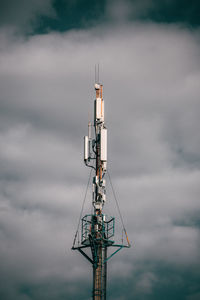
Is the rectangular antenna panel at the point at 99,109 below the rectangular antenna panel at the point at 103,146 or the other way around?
the other way around

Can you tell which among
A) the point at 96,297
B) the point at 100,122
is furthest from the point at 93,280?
the point at 100,122

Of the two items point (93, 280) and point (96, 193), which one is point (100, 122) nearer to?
point (96, 193)

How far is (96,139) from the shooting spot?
3100 inches

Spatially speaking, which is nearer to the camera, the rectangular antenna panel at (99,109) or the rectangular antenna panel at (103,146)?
the rectangular antenna panel at (103,146)

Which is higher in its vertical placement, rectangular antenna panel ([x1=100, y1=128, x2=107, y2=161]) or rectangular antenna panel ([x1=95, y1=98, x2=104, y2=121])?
rectangular antenna panel ([x1=95, y1=98, x2=104, y2=121])

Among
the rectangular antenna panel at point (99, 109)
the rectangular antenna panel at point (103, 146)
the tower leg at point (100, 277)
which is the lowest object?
the tower leg at point (100, 277)

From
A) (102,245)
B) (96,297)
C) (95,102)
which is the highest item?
(95,102)

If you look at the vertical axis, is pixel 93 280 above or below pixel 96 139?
below

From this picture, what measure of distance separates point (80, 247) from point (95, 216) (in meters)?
4.40

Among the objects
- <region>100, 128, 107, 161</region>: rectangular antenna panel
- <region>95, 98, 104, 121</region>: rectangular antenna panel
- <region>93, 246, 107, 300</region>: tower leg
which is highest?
<region>95, 98, 104, 121</region>: rectangular antenna panel

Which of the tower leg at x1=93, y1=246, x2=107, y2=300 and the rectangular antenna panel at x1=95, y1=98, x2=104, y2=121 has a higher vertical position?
the rectangular antenna panel at x1=95, y1=98, x2=104, y2=121

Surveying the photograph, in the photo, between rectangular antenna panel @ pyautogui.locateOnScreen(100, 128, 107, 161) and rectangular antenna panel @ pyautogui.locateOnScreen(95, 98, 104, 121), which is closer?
rectangular antenna panel @ pyautogui.locateOnScreen(100, 128, 107, 161)

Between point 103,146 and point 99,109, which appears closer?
point 103,146

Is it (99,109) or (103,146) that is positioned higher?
(99,109)
